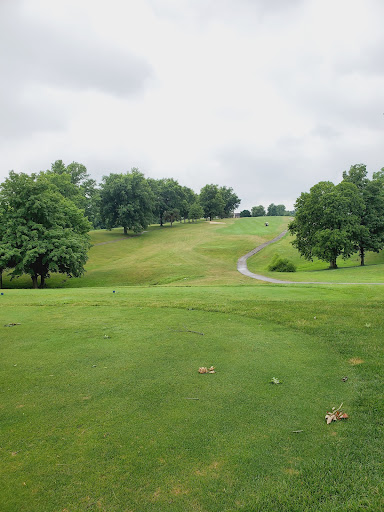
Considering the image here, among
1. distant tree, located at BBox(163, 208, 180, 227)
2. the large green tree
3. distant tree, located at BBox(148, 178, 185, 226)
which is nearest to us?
the large green tree

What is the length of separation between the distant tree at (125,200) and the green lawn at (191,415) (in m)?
64.0

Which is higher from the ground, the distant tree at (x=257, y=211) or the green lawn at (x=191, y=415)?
the distant tree at (x=257, y=211)

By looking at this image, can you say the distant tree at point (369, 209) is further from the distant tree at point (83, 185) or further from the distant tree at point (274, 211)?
the distant tree at point (274, 211)

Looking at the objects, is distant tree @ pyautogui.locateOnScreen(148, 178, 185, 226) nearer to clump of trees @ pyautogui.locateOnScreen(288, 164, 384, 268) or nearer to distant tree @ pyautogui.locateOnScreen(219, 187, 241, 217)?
distant tree @ pyautogui.locateOnScreen(219, 187, 241, 217)

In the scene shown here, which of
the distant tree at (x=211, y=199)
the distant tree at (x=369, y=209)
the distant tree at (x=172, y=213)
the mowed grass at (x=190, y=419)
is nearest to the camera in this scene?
the mowed grass at (x=190, y=419)

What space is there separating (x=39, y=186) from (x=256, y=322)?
30793 millimetres

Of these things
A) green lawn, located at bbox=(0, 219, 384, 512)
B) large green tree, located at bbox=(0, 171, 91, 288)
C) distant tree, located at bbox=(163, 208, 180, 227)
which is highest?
distant tree, located at bbox=(163, 208, 180, 227)

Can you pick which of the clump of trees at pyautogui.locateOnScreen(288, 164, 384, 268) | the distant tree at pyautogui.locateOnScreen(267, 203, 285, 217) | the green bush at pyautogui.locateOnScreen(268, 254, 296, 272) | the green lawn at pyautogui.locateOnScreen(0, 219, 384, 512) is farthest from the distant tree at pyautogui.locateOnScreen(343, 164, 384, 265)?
the distant tree at pyautogui.locateOnScreen(267, 203, 285, 217)

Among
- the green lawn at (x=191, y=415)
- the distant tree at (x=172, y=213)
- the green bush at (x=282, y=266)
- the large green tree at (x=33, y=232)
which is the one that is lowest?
the green bush at (x=282, y=266)

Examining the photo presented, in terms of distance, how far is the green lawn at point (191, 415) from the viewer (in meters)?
3.27

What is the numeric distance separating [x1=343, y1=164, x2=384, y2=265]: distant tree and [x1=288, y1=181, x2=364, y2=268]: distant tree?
134 cm

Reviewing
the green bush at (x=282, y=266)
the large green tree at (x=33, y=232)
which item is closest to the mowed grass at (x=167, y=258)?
the large green tree at (x=33, y=232)

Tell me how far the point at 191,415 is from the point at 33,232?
103ft

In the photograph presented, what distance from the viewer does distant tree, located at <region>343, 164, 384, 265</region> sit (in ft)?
129
